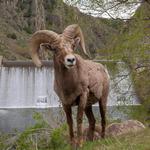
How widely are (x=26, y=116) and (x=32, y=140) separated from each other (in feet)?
78.9

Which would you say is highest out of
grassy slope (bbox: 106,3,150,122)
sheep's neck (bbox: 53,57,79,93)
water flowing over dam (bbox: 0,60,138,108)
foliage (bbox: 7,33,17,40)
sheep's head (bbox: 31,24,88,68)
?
foliage (bbox: 7,33,17,40)

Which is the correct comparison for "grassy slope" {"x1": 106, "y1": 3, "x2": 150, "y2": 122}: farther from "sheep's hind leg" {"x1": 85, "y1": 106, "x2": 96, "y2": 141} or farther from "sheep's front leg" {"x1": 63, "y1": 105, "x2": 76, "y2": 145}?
"sheep's front leg" {"x1": 63, "y1": 105, "x2": 76, "y2": 145}

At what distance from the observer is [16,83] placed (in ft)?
130

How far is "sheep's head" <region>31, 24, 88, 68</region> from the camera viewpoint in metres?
9.25

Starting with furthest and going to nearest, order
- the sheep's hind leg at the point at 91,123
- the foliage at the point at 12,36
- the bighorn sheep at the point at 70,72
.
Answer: the foliage at the point at 12,36, the sheep's hind leg at the point at 91,123, the bighorn sheep at the point at 70,72

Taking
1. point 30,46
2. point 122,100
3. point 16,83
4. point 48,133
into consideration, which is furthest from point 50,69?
point 30,46

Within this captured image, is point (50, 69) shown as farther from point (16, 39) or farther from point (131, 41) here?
point (16, 39)

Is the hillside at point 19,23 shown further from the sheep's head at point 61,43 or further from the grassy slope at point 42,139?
the sheep's head at point 61,43

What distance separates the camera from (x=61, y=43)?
375 inches

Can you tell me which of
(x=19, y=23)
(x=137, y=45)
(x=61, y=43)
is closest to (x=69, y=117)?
(x=61, y=43)

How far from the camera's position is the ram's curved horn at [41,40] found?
968 cm

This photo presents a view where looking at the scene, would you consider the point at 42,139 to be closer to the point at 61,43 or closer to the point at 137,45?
the point at 61,43

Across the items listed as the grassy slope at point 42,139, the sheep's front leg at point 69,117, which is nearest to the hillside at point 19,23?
the grassy slope at point 42,139

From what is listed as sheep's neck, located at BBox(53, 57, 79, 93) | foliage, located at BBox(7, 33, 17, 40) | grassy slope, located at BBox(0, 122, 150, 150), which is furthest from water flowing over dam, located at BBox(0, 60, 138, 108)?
foliage, located at BBox(7, 33, 17, 40)
